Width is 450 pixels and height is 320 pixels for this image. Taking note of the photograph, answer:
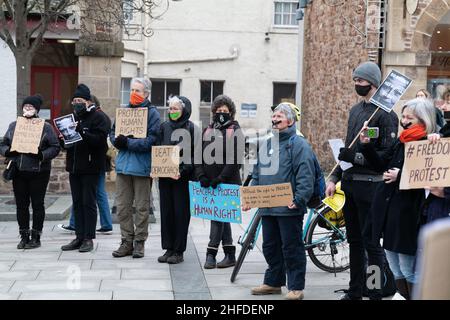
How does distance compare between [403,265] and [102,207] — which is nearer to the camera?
[403,265]

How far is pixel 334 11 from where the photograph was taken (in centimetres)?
1886

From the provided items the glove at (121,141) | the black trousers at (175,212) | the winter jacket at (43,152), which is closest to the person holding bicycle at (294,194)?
the black trousers at (175,212)

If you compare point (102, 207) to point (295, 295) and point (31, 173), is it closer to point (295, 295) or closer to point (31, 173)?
point (31, 173)

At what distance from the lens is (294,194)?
6293 millimetres

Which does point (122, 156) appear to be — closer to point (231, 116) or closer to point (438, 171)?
point (231, 116)

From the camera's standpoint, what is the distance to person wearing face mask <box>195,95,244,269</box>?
7629 mm

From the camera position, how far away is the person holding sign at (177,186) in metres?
7.93

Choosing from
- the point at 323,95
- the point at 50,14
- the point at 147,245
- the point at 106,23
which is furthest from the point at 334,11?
the point at 147,245

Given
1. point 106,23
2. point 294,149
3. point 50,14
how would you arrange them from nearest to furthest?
point 294,149 < point 50,14 < point 106,23

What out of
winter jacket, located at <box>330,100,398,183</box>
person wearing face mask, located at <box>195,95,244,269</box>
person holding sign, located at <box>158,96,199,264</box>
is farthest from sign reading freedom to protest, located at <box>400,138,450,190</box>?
person holding sign, located at <box>158,96,199,264</box>

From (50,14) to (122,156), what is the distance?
4.90m

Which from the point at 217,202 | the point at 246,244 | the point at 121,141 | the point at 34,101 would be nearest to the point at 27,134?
the point at 34,101

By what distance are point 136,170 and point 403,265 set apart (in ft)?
12.1

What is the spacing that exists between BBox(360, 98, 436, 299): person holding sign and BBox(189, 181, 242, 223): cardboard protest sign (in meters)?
2.27
